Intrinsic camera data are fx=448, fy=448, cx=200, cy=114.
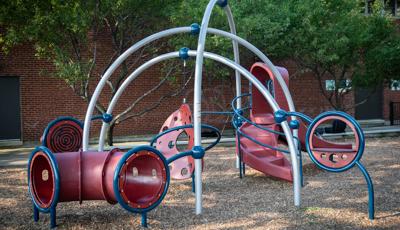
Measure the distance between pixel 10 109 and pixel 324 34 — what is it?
9931 mm

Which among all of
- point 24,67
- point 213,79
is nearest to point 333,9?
point 213,79

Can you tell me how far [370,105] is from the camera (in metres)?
19.0

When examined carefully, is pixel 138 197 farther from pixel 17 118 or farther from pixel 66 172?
pixel 17 118

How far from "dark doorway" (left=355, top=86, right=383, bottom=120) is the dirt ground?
37.1ft

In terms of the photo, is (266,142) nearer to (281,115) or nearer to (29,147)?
(281,115)

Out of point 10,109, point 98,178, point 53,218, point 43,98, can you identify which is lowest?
point 53,218

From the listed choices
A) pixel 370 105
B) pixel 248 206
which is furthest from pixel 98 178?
pixel 370 105

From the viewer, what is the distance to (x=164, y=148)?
730 centimetres

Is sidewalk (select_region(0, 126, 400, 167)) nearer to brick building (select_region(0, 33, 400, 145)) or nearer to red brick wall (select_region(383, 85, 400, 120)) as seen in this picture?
brick building (select_region(0, 33, 400, 145))

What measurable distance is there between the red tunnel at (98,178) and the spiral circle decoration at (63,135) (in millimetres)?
1572

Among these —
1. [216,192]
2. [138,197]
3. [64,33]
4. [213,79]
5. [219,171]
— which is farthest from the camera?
[213,79]

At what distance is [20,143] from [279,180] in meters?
9.54

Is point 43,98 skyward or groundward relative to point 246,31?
groundward

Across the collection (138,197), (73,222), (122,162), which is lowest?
(73,222)
